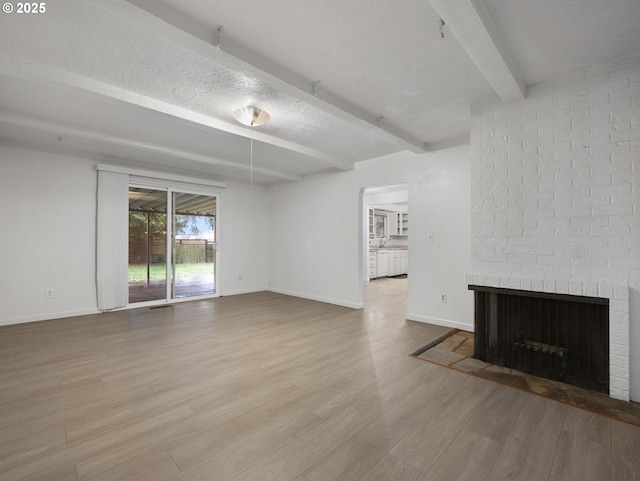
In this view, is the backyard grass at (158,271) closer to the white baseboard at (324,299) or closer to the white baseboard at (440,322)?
the white baseboard at (324,299)

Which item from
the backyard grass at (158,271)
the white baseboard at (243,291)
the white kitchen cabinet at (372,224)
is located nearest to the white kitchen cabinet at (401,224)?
the white kitchen cabinet at (372,224)

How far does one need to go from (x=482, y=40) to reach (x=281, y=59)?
1.42 meters

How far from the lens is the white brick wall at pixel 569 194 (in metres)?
2.27

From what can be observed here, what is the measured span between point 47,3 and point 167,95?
3.53 ft

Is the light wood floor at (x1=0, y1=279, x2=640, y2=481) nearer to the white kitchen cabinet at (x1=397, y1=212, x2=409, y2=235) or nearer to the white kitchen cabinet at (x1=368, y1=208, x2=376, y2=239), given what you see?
the white kitchen cabinet at (x1=368, y1=208, x2=376, y2=239)

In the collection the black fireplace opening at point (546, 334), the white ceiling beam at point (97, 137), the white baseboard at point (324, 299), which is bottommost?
the white baseboard at point (324, 299)

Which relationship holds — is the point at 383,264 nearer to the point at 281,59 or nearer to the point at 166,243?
the point at 166,243

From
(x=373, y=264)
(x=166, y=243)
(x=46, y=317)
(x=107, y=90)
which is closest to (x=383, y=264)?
(x=373, y=264)

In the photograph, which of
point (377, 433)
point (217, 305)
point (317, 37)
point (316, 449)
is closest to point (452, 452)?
point (377, 433)

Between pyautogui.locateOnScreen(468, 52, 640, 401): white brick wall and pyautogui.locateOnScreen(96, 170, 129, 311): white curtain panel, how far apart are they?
5.50 m

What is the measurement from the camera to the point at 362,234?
5.34 m

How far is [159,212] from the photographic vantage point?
5703 mm

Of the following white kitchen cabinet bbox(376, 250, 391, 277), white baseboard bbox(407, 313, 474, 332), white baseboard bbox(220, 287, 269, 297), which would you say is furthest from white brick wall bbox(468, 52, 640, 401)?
white kitchen cabinet bbox(376, 250, 391, 277)

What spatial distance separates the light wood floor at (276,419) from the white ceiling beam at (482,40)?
2.54 m
